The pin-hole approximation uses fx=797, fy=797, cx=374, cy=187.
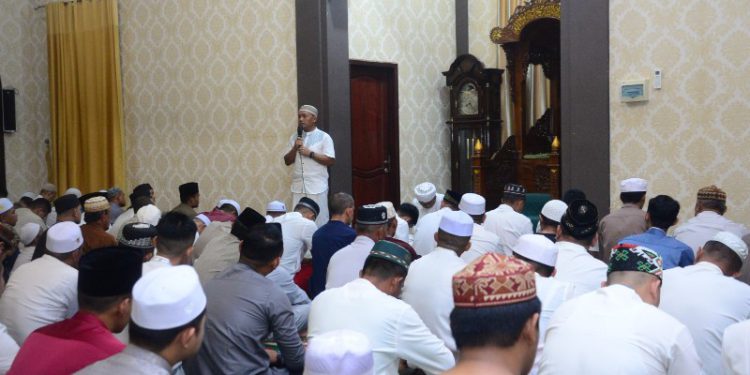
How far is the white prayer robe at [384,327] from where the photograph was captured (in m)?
2.80

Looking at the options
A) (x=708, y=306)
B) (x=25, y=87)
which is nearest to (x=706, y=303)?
(x=708, y=306)

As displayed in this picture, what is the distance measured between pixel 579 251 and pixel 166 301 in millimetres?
2366

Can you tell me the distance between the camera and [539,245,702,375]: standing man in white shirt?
2.29 meters

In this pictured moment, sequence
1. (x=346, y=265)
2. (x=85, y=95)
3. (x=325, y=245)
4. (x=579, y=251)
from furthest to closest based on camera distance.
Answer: (x=85, y=95) → (x=325, y=245) → (x=346, y=265) → (x=579, y=251)

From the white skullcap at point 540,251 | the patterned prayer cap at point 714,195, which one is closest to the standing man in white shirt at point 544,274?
the white skullcap at point 540,251

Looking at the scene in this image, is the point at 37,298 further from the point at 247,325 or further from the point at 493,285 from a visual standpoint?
the point at 493,285

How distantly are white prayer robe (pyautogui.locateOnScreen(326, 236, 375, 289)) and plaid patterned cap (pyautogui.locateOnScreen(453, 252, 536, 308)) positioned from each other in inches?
88.0

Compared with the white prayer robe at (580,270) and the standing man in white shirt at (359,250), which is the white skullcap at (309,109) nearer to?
the standing man in white shirt at (359,250)

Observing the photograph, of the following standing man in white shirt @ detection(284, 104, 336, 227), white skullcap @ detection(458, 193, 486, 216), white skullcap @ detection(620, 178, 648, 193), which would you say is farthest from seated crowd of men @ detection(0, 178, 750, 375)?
standing man in white shirt @ detection(284, 104, 336, 227)

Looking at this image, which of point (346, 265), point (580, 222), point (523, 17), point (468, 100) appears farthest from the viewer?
point (468, 100)

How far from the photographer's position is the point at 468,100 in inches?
368

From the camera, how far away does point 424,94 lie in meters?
9.31

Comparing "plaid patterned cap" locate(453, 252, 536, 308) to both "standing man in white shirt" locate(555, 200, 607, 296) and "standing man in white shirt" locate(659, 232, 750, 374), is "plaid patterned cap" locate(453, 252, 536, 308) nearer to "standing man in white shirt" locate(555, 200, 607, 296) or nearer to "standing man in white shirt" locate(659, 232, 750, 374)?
"standing man in white shirt" locate(659, 232, 750, 374)

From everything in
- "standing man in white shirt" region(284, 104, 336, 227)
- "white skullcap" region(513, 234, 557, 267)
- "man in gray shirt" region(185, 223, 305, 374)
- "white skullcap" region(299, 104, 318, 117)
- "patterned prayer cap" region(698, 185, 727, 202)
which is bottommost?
"man in gray shirt" region(185, 223, 305, 374)
